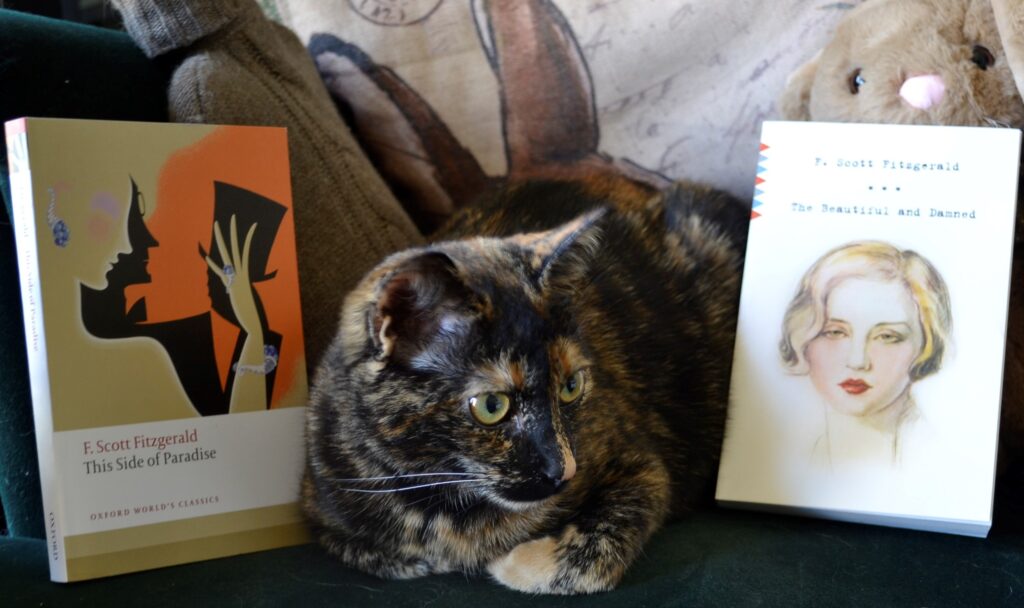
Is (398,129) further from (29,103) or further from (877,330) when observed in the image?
(877,330)

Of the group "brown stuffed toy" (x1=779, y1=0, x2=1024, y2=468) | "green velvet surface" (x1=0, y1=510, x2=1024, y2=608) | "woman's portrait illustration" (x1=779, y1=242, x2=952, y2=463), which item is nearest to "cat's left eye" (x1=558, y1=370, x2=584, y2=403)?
"green velvet surface" (x1=0, y1=510, x2=1024, y2=608)

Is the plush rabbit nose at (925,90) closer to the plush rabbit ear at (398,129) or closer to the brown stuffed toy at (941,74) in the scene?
the brown stuffed toy at (941,74)

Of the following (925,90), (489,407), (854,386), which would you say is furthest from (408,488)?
(925,90)

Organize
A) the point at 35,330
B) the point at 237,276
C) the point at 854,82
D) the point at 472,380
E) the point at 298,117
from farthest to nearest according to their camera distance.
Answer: the point at 298,117 → the point at 854,82 → the point at 237,276 → the point at 35,330 → the point at 472,380

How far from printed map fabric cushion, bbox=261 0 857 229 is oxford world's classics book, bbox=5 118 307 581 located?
1.46ft

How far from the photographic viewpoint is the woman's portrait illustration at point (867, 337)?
44.3 inches

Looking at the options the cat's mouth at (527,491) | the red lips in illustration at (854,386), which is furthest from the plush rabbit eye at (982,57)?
the cat's mouth at (527,491)

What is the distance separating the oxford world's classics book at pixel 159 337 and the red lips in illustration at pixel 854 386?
2.32 feet

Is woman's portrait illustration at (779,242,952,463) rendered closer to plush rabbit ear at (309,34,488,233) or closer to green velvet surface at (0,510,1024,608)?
green velvet surface at (0,510,1024,608)

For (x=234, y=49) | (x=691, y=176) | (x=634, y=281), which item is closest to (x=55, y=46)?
(x=234, y=49)

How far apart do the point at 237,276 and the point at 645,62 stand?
2.50ft

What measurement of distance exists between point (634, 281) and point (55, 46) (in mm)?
825

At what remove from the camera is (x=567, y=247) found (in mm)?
952

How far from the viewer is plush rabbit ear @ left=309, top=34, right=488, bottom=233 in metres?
1.58
